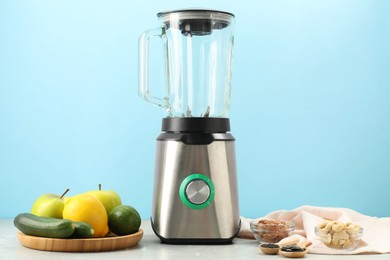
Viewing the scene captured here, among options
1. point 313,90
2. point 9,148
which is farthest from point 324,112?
point 9,148

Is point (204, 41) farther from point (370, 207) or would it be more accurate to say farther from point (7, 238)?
point (370, 207)

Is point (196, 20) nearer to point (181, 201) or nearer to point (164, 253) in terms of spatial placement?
point (181, 201)

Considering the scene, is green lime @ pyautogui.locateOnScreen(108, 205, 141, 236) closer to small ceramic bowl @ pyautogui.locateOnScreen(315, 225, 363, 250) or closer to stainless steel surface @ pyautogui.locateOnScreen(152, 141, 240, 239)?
stainless steel surface @ pyautogui.locateOnScreen(152, 141, 240, 239)

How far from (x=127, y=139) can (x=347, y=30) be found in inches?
26.4

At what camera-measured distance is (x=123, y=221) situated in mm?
1516

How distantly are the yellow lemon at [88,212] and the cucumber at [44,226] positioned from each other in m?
0.04

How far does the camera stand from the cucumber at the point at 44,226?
1429mm

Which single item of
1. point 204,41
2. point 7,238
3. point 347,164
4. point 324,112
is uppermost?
point 204,41

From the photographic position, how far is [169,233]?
60.4 inches

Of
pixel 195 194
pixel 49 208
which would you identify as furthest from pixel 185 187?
pixel 49 208

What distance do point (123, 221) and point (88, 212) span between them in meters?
0.08

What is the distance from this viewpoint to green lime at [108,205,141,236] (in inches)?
59.8

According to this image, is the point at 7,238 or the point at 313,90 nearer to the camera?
the point at 7,238

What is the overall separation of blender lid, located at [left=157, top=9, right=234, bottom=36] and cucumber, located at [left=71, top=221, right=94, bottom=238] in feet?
1.50
